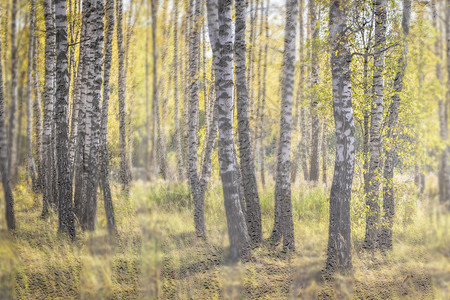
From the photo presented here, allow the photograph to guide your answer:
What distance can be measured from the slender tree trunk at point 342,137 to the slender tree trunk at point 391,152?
237 centimetres

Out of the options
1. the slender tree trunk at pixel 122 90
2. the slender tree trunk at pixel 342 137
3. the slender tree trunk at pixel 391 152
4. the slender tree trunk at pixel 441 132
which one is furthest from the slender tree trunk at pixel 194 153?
the slender tree trunk at pixel 441 132

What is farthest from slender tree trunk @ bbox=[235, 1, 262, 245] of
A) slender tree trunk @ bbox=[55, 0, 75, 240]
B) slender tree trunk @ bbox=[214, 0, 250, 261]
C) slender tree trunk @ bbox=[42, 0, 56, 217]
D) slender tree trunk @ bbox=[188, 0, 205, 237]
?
slender tree trunk @ bbox=[42, 0, 56, 217]

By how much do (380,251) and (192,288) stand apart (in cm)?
534

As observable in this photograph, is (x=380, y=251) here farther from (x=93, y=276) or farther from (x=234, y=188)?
(x=93, y=276)

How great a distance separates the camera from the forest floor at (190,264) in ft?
17.6

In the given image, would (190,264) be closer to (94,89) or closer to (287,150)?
(287,150)

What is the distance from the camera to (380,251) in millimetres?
9109

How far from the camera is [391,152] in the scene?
9.23 meters

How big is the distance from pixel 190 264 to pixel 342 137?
12.4 ft

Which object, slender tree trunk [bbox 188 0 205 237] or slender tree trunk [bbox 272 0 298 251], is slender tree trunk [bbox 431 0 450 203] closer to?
slender tree trunk [bbox 272 0 298 251]

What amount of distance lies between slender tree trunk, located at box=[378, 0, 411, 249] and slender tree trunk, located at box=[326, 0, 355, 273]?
2374 mm

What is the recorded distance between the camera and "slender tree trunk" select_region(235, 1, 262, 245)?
8.41 metres

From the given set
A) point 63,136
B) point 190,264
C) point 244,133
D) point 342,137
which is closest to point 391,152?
point 342,137

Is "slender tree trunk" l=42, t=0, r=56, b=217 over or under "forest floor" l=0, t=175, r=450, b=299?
over
